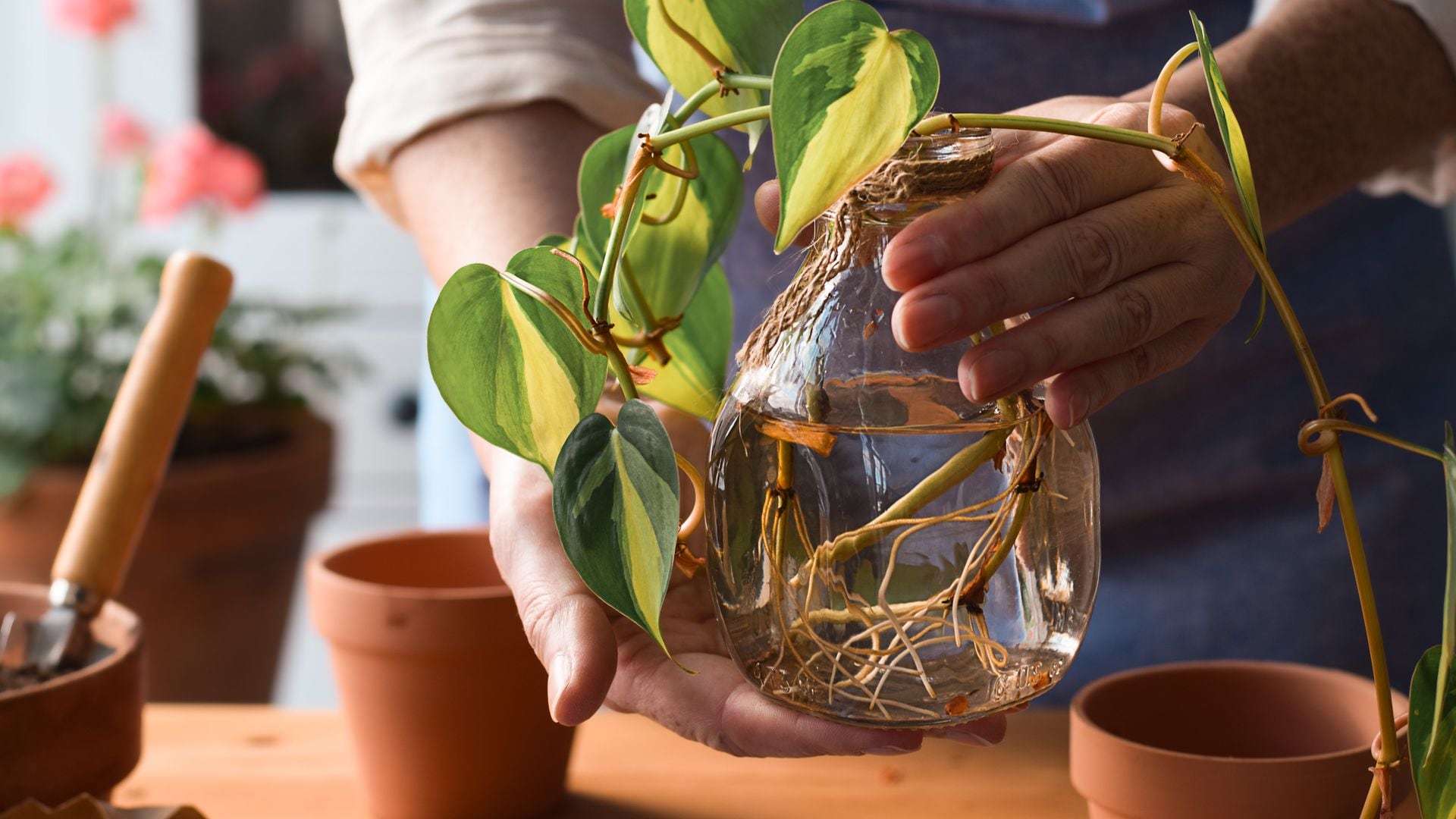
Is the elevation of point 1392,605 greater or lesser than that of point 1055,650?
lesser

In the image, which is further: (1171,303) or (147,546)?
(147,546)

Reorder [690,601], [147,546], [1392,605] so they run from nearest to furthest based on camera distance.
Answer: [690,601]
[1392,605]
[147,546]

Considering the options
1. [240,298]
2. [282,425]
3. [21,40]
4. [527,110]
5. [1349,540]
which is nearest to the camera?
[1349,540]

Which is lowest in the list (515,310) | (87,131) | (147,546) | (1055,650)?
(147,546)

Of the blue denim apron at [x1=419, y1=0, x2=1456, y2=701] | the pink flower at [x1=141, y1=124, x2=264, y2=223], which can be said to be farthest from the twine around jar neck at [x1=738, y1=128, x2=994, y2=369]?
the pink flower at [x1=141, y1=124, x2=264, y2=223]

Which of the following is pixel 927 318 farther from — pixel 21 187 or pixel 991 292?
pixel 21 187

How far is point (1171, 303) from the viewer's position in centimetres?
34

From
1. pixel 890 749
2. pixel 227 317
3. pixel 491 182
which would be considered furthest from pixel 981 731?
pixel 227 317

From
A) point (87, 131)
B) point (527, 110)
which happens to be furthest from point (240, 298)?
point (527, 110)

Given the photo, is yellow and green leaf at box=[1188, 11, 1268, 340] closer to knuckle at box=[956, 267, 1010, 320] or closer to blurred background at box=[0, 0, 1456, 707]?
knuckle at box=[956, 267, 1010, 320]

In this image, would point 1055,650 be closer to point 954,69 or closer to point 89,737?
point 89,737

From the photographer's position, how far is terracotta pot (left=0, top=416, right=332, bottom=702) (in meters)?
1.14

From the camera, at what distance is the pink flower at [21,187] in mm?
1431

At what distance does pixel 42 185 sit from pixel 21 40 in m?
0.81
